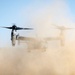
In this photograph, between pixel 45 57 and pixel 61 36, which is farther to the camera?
pixel 45 57

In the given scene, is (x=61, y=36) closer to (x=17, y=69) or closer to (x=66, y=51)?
(x=66, y=51)

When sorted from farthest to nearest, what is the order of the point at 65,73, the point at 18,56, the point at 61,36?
the point at 18,56 < the point at 65,73 < the point at 61,36

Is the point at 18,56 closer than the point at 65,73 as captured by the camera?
No

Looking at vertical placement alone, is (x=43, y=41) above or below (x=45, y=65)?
above

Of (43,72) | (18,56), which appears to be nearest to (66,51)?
(43,72)

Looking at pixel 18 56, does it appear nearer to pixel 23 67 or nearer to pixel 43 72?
pixel 23 67

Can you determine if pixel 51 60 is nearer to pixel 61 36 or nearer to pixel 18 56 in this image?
pixel 18 56

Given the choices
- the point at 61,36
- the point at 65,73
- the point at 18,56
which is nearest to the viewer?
the point at 61,36

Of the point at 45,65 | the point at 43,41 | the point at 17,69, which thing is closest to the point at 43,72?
the point at 45,65

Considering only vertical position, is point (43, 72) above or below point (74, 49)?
below
